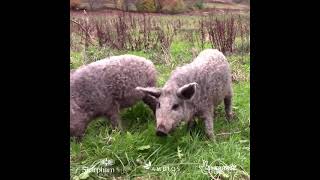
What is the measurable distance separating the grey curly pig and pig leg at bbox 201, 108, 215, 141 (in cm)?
75

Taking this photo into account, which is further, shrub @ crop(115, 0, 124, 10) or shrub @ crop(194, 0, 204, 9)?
shrub @ crop(115, 0, 124, 10)

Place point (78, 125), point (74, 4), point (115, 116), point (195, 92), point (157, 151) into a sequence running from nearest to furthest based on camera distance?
Result: point (74, 4) → point (157, 151) → point (78, 125) → point (195, 92) → point (115, 116)

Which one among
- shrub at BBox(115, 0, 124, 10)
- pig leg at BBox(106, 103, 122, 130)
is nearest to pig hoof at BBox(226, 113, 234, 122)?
pig leg at BBox(106, 103, 122, 130)

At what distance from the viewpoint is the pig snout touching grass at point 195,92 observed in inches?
262

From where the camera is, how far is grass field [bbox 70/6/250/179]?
619 cm

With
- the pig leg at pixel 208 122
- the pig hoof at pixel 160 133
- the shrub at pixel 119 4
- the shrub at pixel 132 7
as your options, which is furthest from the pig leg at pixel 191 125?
the shrub at pixel 119 4

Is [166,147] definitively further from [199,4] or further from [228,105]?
[199,4]

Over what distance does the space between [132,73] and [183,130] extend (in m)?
1.37

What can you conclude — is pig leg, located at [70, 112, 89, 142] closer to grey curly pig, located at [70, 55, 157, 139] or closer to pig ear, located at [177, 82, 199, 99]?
grey curly pig, located at [70, 55, 157, 139]

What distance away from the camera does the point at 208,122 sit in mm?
7238

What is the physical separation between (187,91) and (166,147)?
820 mm

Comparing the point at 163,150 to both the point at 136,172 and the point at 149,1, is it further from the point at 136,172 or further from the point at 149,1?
the point at 149,1

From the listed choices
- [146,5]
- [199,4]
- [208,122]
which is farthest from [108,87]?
[199,4]
